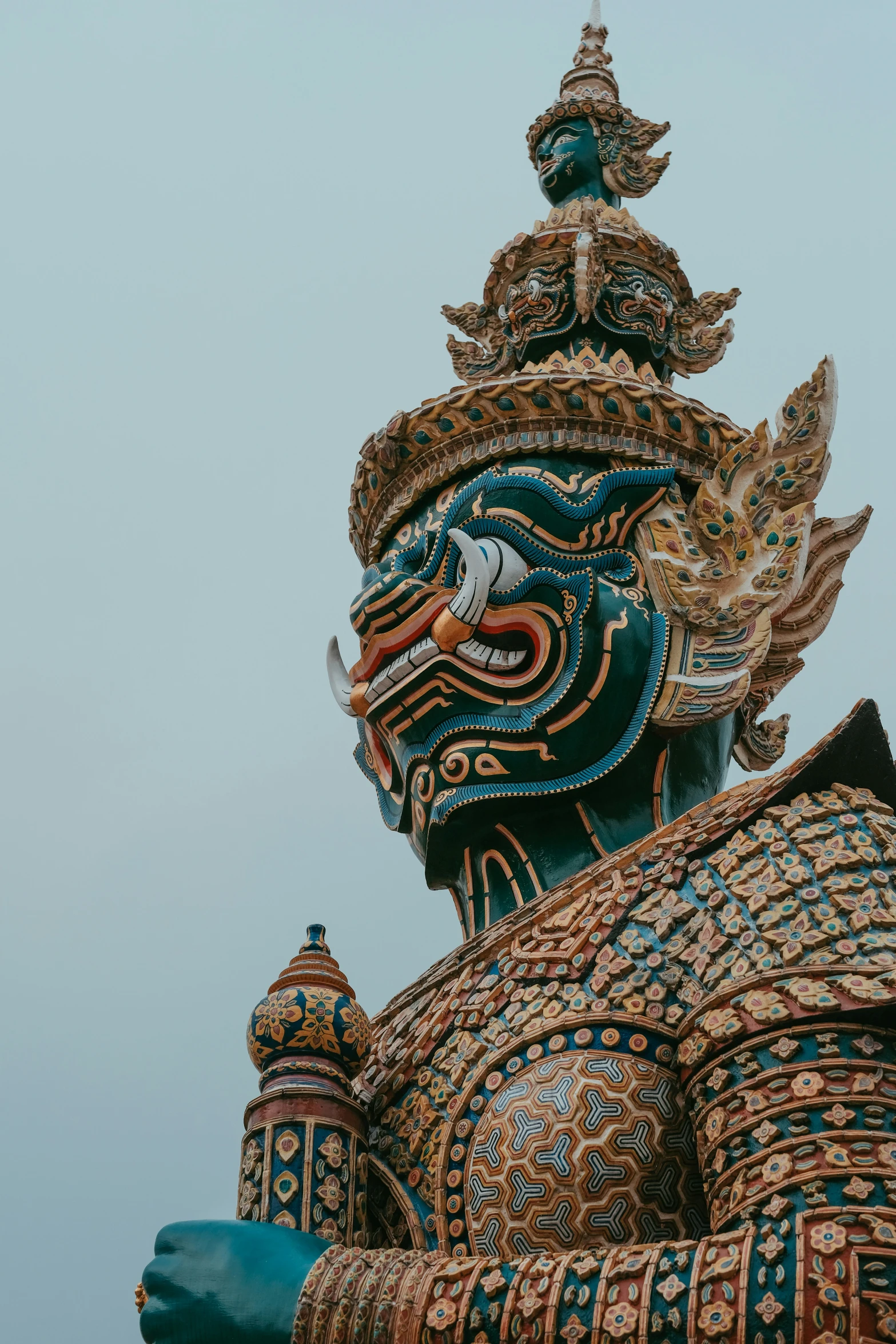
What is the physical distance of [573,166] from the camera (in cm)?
820

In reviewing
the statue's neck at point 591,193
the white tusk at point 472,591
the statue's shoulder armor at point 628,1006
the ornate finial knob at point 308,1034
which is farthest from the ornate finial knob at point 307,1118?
the statue's neck at point 591,193

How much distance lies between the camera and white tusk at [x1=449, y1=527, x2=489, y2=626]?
632 centimetres

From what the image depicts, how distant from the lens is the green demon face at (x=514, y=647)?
632cm

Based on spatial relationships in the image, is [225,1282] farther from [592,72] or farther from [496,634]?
[592,72]

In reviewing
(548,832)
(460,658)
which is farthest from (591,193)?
(548,832)

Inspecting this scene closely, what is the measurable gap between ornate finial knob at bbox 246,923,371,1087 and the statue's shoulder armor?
0.27m

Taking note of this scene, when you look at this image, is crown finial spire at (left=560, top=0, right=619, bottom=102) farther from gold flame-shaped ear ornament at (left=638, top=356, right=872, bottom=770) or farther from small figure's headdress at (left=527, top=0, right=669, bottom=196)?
gold flame-shaped ear ornament at (left=638, top=356, right=872, bottom=770)

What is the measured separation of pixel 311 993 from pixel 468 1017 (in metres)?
0.51

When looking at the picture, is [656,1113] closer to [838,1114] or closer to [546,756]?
[838,1114]

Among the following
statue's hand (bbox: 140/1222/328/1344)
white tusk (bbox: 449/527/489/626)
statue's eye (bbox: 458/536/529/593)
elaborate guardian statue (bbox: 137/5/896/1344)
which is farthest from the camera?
statue's eye (bbox: 458/536/529/593)

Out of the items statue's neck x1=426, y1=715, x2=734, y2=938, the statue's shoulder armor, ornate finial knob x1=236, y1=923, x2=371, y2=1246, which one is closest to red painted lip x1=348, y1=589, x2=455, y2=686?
statue's neck x1=426, y1=715, x2=734, y2=938

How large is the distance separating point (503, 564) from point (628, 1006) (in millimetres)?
1811

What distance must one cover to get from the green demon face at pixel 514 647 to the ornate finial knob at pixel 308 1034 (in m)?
0.96

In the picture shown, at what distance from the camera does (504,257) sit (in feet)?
25.5
